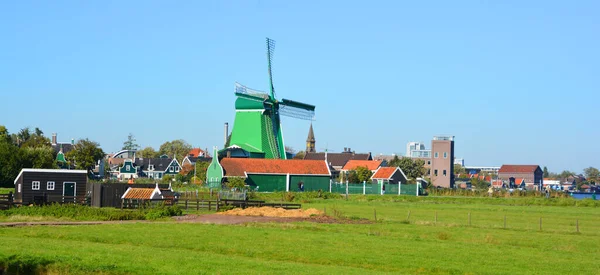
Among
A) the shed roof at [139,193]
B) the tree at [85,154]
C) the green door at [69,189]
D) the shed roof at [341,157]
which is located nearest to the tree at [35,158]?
the tree at [85,154]

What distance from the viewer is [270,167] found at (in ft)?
306

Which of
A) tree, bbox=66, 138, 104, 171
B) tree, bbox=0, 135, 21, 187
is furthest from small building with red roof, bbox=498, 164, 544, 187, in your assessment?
Result: tree, bbox=0, 135, 21, 187

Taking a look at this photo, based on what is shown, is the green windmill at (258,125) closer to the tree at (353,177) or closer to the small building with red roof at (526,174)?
the tree at (353,177)

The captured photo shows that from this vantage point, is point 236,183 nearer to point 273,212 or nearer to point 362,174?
point 362,174

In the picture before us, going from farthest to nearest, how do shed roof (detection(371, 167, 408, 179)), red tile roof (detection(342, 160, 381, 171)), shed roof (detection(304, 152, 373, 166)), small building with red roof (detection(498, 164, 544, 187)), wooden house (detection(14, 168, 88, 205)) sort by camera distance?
1. small building with red roof (detection(498, 164, 544, 187))
2. shed roof (detection(304, 152, 373, 166))
3. red tile roof (detection(342, 160, 381, 171))
4. shed roof (detection(371, 167, 408, 179))
5. wooden house (detection(14, 168, 88, 205))

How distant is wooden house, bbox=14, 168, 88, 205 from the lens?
57.9 metres

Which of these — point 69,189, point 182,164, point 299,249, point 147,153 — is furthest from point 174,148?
point 299,249

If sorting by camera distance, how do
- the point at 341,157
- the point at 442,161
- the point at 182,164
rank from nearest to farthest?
the point at 442,161
the point at 182,164
the point at 341,157

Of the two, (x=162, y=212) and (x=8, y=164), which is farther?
(x=8, y=164)

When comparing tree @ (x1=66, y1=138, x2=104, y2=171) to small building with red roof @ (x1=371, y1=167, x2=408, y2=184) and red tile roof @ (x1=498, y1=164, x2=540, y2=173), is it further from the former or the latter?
red tile roof @ (x1=498, y1=164, x2=540, y2=173)

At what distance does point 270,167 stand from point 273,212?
1712 inches

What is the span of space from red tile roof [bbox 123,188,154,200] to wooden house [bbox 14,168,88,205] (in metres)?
3.74

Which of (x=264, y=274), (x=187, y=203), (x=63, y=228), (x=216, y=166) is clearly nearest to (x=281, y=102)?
(x=216, y=166)

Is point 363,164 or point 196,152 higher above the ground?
point 196,152
